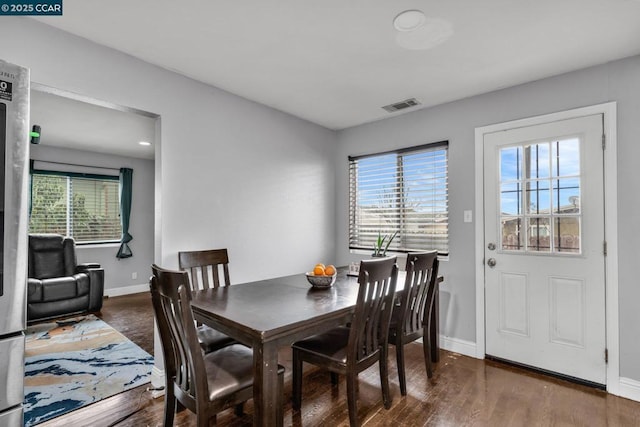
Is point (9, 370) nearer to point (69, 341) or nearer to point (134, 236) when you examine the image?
point (69, 341)

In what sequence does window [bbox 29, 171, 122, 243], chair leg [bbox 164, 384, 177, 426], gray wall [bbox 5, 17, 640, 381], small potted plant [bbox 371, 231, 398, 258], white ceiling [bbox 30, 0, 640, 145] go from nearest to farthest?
chair leg [bbox 164, 384, 177, 426]
white ceiling [bbox 30, 0, 640, 145]
gray wall [bbox 5, 17, 640, 381]
small potted plant [bbox 371, 231, 398, 258]
window [bbox 29, 171, 122, 243]

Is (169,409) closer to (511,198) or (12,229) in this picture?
(12,229)

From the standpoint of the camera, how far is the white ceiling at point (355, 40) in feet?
5.90

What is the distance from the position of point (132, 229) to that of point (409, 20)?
221 inches

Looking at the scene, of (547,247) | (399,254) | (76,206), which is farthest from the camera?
(76,206)

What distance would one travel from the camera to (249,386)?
1.57m

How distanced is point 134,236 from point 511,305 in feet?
19.0

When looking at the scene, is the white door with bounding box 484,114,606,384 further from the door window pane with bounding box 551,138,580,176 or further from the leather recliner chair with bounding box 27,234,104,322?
the leather recliner chair with bounding box 27,234,104,322

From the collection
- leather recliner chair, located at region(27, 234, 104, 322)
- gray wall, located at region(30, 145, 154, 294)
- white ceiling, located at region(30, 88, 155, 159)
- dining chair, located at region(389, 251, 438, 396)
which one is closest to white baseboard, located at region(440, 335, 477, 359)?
dining chair, located at region(389, 251, 438, 396)

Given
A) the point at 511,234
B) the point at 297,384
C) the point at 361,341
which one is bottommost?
the point at 297,384

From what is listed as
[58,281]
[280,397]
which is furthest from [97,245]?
[280,397]

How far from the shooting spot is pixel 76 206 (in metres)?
5.21

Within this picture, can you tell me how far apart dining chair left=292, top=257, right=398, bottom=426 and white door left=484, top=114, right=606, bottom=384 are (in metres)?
1.40

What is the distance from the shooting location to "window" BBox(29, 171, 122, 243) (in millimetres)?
4871
